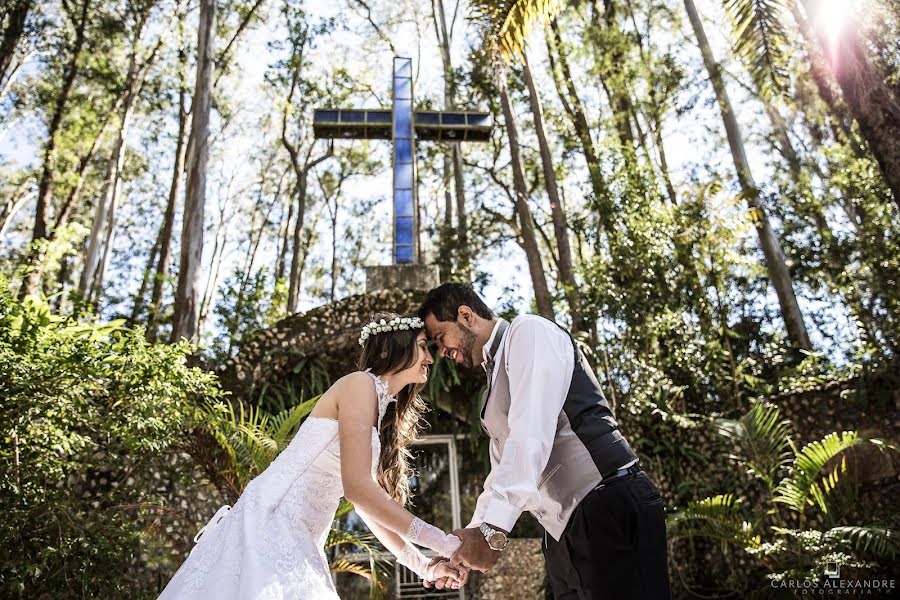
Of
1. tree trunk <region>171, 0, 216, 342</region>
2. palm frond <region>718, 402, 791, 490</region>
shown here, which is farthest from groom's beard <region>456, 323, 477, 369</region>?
tree trunk <region>171, 0, 216, 342</region>

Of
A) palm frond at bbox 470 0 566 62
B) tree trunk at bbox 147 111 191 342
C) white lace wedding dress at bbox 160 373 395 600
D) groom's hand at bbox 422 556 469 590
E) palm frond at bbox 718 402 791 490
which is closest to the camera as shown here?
white lace wedding dress at bbox 160 373 395 600

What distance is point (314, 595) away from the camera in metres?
2.47

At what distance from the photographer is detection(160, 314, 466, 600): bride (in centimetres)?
247

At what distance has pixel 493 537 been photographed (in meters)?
2.77

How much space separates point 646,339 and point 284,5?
1471 cm

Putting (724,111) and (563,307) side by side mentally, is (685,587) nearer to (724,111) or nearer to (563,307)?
(563,307)

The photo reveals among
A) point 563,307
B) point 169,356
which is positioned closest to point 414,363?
point 169,356

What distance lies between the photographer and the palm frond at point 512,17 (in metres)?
8.62

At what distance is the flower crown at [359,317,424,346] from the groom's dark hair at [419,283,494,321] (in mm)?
94

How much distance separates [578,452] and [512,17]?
7133 mm

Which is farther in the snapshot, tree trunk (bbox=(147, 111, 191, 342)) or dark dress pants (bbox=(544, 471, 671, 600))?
tree trunk (bbox=(147, 111, 191, 342))

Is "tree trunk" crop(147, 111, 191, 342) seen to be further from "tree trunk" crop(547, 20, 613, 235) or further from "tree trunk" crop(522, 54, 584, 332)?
"tree trunk" crop(547, 20, 613, 235)

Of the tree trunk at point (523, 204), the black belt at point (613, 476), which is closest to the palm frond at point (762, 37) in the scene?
the tree trunk at point (523, 204)

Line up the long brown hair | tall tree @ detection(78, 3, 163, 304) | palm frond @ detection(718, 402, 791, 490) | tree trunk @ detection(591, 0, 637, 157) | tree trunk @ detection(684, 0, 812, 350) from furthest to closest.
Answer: tall tree @ detection(78, 3, 163, 304), tree trunk @ detection(591, 0, 637, 157), tree trunk @ detection(684, 0, 812, 350), palm frond @ detection(718, 402, 791, 490), the long brown hair
